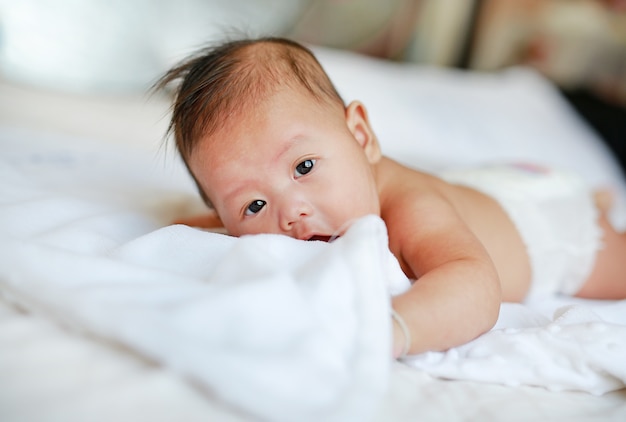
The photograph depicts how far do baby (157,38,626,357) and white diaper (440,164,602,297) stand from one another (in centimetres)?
2

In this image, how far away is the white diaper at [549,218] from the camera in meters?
1.10

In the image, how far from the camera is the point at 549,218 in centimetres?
117

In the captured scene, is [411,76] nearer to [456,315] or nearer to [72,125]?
[72,125]

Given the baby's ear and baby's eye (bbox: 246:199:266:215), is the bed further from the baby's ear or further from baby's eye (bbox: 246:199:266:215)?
the baby's ear

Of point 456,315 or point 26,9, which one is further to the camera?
point 26,9

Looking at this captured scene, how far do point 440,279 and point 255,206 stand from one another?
0.99 ft

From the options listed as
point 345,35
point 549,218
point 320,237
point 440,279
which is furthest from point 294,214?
point 345,35

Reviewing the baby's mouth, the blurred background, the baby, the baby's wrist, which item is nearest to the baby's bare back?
the baby

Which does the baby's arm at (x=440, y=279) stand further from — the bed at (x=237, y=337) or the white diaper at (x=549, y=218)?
the white diaper at (x=549, y=218)

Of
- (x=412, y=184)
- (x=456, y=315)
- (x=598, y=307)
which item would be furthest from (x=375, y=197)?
(x=598, y=307)

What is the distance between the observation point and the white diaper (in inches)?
43.4

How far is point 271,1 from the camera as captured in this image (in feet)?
6.91

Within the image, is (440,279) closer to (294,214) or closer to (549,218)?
(294,214)

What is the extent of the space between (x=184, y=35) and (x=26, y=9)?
0.46 metres
